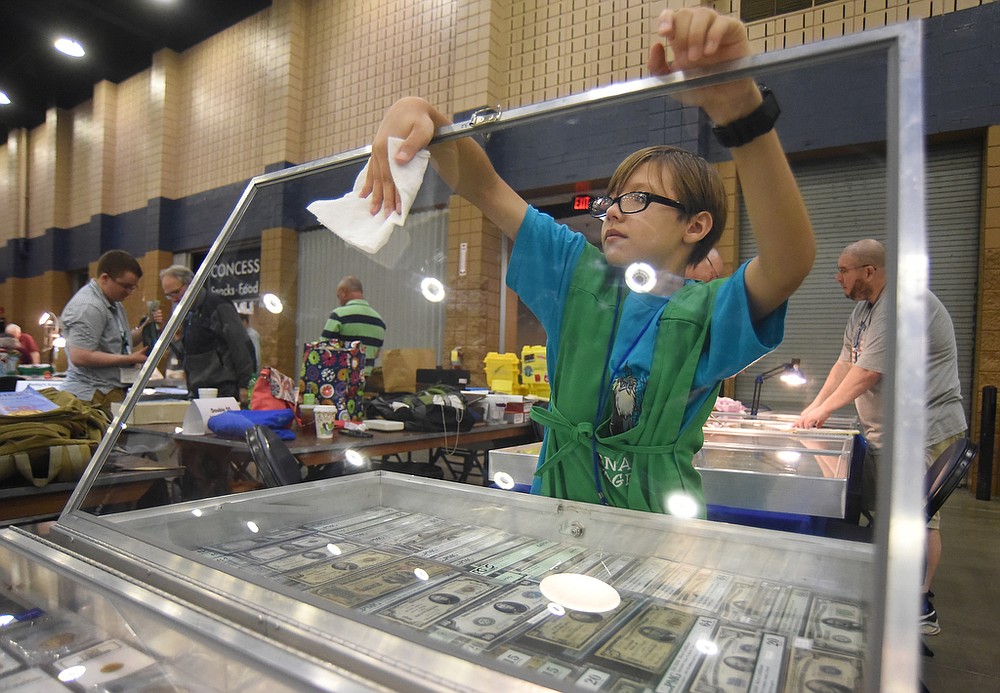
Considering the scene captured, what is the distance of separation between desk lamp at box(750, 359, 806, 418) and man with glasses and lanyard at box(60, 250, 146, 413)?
3185 millimetres

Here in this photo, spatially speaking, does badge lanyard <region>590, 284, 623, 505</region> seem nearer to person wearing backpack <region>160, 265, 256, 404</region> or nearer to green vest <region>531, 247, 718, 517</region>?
green vest <region>531, 247, 718, 517</region>

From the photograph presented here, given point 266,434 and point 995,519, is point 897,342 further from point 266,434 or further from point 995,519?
point 995,519

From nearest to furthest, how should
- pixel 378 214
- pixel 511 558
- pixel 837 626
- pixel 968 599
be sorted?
pixel 837 626, pixel 511 558, pixel 378 214, pixel 968 599

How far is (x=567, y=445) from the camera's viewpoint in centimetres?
94

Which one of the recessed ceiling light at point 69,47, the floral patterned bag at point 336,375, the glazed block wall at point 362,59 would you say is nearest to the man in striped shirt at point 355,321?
the floral patterned bag at point 336,375

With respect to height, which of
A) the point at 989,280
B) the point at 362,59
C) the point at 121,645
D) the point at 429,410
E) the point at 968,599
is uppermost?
the point at 362,59

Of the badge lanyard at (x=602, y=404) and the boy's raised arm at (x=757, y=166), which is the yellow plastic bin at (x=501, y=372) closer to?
the badge lanyard at (x=602, y=404)

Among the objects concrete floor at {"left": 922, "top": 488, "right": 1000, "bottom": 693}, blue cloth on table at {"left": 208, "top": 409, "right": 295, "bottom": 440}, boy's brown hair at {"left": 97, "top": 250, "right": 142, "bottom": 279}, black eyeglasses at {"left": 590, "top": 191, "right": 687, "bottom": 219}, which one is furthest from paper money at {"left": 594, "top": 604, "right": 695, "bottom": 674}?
boy's brown hair at {"left": 97, "top": 250, "right": 142, "bottom": 279}

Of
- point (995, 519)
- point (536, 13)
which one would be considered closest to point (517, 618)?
point (536, 13)

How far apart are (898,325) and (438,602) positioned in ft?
1.57

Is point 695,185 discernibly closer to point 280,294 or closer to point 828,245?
point 828,245

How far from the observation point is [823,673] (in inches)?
18.3

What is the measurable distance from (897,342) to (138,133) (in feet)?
41.2

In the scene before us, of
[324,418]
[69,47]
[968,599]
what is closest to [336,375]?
[324,418]
